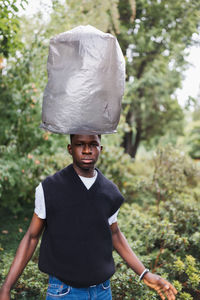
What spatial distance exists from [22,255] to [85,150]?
68cm

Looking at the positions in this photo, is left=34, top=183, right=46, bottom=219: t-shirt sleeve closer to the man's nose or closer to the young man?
the young man

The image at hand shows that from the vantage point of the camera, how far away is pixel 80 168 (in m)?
1.78

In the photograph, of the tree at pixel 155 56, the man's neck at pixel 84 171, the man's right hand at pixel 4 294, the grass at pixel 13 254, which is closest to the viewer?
the man's right hand at pixel 4 294

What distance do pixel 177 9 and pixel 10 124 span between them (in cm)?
621

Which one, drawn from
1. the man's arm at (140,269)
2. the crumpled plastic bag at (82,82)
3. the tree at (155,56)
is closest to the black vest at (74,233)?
the man's arm at (140,269)

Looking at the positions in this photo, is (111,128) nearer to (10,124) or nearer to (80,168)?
(80,168)

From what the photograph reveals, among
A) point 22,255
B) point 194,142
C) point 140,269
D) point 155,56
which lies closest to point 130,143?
point 155,56

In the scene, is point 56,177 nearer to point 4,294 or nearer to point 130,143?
point 4,294

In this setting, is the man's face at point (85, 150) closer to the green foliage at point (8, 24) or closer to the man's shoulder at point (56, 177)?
the man's shoulder at point (56, 177)

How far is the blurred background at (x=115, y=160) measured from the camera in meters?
3.08

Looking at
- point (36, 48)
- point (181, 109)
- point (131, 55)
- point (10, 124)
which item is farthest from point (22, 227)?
point (181, 109)

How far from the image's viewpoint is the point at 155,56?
984 cm

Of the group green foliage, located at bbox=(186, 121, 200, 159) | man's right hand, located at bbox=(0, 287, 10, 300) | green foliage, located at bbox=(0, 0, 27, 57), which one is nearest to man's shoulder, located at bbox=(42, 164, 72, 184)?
man's right hand, located at bbox=(0, 287, 10, 300)

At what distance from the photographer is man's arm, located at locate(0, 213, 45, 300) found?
1.60 m
